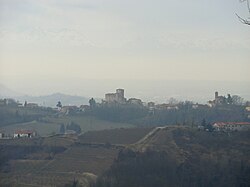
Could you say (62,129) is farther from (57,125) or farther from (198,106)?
(198,106)

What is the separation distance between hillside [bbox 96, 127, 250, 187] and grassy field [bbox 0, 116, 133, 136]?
595 cm

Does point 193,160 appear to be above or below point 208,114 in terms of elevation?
below

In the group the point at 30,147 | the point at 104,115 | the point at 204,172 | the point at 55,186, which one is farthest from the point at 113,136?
the point at 104,115

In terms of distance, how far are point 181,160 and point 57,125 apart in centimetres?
1148

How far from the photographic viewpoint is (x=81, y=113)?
2892 centimetres

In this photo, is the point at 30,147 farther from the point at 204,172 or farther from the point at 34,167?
the point at 204,172

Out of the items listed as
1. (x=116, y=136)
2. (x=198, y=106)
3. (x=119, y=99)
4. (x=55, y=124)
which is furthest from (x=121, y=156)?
(x=119, y=99)

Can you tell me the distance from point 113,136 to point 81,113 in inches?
416

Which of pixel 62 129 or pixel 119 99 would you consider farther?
pixel 119 99

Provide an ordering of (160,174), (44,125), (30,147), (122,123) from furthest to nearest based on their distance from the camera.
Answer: (122,123) < (44,125) < (30,147) < (160,174)

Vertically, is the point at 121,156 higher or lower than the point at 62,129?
lower

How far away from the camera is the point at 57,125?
79.8 feet

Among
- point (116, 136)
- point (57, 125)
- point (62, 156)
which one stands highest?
point (57, 125)

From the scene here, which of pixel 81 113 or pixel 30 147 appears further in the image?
pixel 81 113
